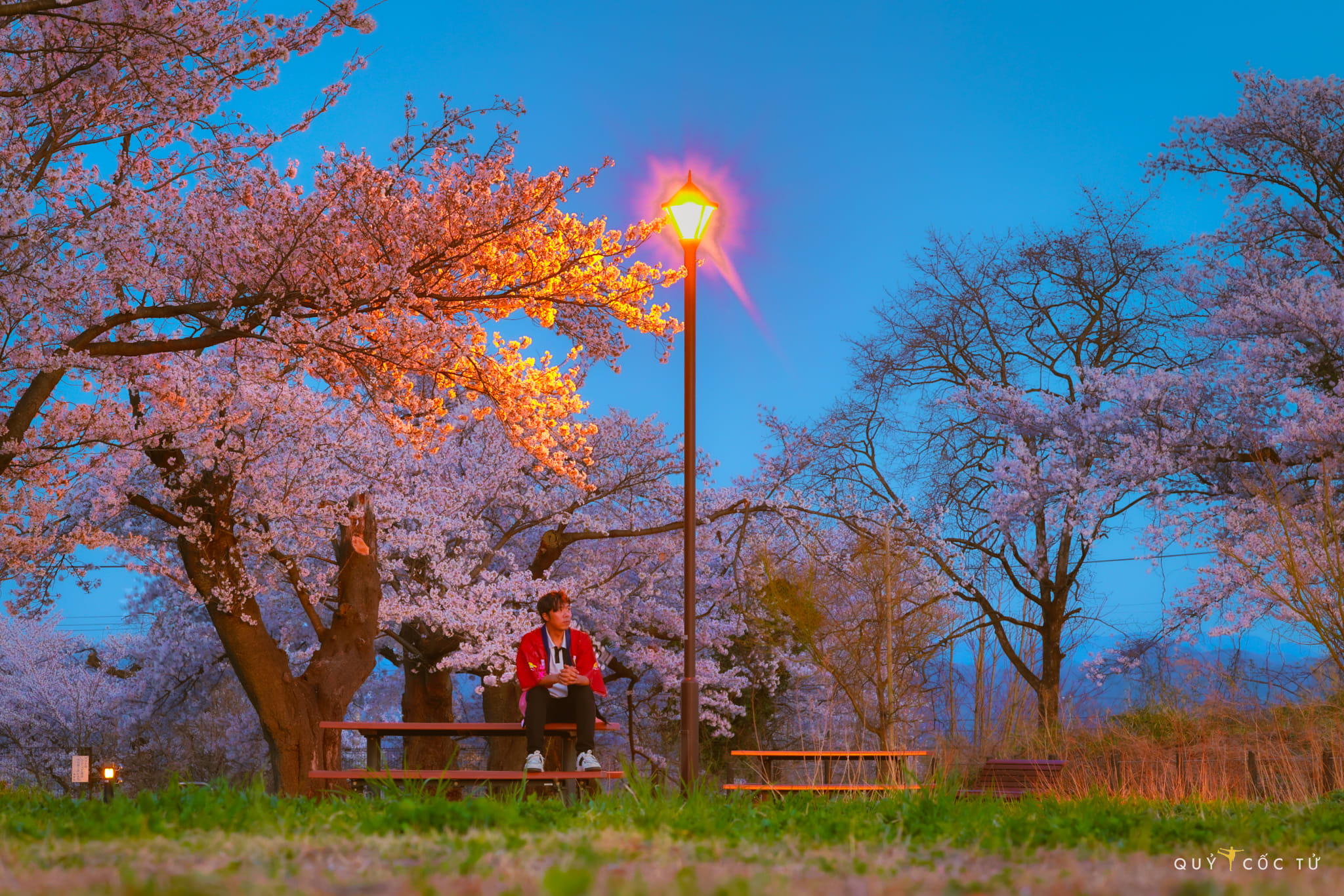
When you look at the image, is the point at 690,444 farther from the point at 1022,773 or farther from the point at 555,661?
the point at 1022,773

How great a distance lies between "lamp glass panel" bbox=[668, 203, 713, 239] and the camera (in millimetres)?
8820

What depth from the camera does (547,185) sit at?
865 centimetres

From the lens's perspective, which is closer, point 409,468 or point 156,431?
point 156,431

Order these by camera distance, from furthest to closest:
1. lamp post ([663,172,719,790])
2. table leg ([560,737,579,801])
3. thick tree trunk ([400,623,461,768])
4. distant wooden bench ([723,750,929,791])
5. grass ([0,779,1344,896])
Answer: thick tree trunk ([400,623,461,768])
table leg ([560,737,579,801])
lamp post ([663,172,719,790])
distant wooden bench ([723,750,929,791])
grass ([0,779,1344,896])

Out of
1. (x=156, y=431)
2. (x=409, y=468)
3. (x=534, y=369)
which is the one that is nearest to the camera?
(x=534, y=369)

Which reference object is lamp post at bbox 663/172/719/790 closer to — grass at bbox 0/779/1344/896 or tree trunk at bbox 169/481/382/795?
grass at bbox 0/779/1344/896

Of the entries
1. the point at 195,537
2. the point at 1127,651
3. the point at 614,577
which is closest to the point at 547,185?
the point at 195,537

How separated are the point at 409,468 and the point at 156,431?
609 cm

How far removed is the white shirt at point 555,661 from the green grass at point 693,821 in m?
2.71

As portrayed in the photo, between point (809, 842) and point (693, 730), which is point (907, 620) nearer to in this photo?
point (693, 730)

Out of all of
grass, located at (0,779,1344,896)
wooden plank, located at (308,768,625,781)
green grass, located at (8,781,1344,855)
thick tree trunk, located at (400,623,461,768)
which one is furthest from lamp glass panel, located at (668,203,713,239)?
thick tree trunk, located at (400,623,461,768)

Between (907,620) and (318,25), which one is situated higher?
(318,25)

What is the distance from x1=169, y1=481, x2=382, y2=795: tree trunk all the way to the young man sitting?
4.37m

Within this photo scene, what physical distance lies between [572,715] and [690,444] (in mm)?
2356
